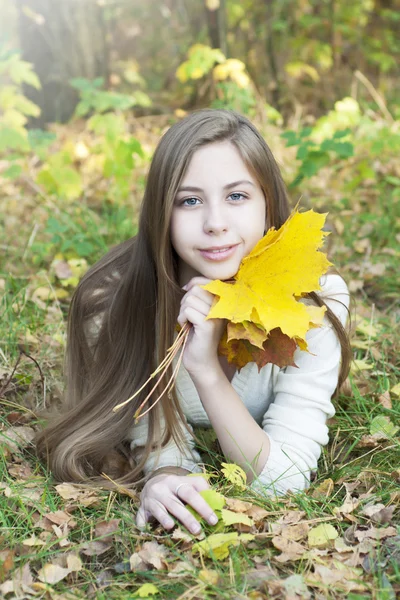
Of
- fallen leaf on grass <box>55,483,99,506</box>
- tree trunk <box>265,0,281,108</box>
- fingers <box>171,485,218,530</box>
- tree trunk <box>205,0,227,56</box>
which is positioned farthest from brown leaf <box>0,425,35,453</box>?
tree trunk <box>265,0,281,108</box>

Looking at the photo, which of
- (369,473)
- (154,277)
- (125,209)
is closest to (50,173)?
(125,209)

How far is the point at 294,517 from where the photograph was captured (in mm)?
1930

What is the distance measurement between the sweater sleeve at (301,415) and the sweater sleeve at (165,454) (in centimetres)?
28

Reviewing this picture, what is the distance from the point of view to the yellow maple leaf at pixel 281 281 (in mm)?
1877

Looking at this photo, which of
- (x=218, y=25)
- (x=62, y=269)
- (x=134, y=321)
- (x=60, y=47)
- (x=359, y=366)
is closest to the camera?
(x=134, y=321)

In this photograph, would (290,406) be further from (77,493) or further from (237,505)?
(77,493)

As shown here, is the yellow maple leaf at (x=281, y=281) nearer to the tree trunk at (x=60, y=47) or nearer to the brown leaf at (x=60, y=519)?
the brown leaf at (x=60, y=519)

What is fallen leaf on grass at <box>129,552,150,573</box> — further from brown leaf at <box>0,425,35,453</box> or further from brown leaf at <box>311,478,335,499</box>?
brown leaf at <box>0,425,35,453</box>

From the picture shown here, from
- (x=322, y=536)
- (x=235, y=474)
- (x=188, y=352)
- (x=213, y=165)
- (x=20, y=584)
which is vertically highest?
(x=213, y=165)

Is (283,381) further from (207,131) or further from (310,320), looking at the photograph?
(207,131)

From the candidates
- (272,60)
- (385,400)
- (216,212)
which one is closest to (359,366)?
(385,400)

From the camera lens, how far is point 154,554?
1.81 meters

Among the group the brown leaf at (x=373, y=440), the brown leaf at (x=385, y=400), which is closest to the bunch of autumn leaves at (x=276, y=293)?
the brown leaf at (x=373, y=440)

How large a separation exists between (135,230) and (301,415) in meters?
2.14
